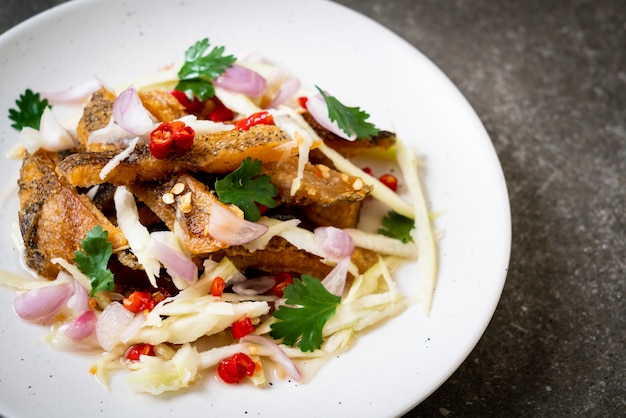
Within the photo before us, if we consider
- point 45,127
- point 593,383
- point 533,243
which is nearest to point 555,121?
point 533,243

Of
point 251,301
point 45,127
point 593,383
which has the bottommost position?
point 593,383

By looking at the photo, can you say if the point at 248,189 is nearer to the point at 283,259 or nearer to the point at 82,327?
the point at 283,259

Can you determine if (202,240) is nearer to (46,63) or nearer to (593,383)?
(46,63)

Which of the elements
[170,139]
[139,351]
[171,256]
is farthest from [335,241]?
[139,351]

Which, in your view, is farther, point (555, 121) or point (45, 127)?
point (555, 121)

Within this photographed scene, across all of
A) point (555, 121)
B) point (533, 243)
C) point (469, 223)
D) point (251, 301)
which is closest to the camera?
point (251, 301)

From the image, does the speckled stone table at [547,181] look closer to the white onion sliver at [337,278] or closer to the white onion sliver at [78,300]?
the white onion sliver at [337,278]

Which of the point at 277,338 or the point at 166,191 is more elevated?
the point at 166,191
